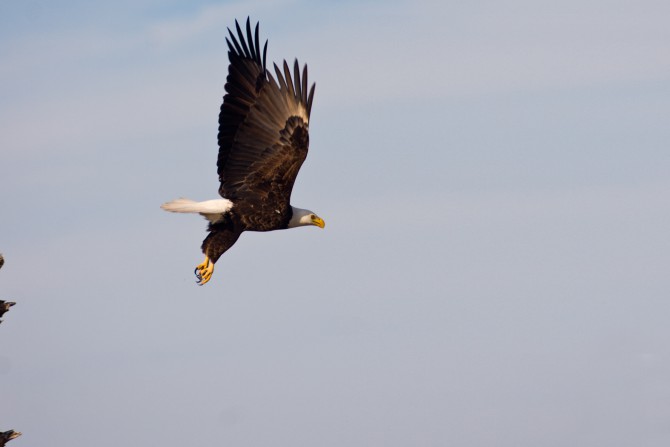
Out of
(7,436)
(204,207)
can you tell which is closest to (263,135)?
(204,207)

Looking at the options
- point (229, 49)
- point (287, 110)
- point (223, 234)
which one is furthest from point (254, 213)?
point (229, 49)

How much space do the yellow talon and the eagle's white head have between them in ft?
3.70

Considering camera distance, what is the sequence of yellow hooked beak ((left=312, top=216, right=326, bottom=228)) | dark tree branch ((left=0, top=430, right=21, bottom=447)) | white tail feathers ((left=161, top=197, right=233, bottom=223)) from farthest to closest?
yellow hooked beak ((left=312, top=216, right=326, bottom=228))
white tail feathers ((left=161, top=197, right=233, bottom=223))
dark tree branch ((left=0, top=430, right=21, bottom=447))

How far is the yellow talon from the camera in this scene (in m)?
12.8

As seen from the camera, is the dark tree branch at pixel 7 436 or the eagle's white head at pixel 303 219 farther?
the eagle's white head at pixel 303 219

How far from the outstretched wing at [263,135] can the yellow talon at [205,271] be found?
32.9 inches

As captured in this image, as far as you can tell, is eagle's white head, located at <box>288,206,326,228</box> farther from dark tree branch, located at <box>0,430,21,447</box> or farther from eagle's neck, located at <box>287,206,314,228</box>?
dark tree branch, located at <box>0,430,21,447</box>

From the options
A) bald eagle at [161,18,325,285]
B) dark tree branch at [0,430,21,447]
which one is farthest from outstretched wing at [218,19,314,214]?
dark tree branch at [0,430,21,447]

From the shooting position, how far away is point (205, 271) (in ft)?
42.0

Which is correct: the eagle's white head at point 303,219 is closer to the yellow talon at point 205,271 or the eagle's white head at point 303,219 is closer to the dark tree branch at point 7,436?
the yellow talon at point 205,271

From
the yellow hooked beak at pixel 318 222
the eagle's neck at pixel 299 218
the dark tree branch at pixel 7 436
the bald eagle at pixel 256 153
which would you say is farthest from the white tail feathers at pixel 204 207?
the dark tree branch at pixel 7 436

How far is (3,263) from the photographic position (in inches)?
328

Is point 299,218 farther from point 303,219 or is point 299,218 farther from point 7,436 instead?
point 7,436

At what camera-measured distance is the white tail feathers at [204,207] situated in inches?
489
